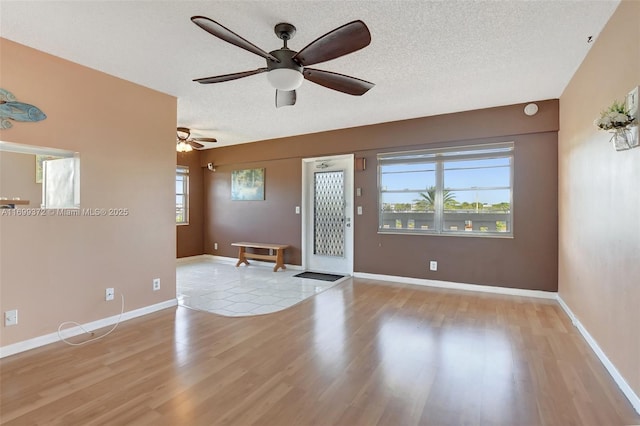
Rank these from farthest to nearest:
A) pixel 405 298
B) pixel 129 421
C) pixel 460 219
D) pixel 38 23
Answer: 1. pixel 460 219
2. pixel 405 298
3. pixel 38 23
4. pixel 129 421

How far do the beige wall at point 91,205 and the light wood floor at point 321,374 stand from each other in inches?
15.7

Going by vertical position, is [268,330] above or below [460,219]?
below

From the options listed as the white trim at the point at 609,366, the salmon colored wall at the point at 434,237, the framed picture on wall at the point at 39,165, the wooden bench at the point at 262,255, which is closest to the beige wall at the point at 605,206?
the white trim at the point at 609,366

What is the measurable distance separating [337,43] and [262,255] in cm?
498

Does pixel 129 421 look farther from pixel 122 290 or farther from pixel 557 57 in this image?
pixel 557 57

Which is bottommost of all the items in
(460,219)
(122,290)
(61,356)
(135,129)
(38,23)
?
(61,356)

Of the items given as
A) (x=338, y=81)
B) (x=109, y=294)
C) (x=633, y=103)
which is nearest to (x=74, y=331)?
(x=109, y=294)

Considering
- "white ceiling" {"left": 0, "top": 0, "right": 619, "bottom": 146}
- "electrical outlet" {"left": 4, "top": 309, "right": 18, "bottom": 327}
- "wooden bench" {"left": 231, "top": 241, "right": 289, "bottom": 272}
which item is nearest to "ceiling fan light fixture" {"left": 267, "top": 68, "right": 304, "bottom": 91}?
Answer: "white ceiling" {"left": 0, "top": 0, "right": 619, "bottom": 146}

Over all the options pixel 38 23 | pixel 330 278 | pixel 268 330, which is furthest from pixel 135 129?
pixel 330 278

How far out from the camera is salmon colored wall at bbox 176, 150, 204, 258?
7.05m

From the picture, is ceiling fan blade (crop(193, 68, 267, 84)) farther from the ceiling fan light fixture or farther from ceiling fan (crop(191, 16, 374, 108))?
the ceiling fan light fixture

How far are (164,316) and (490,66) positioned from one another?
170 inches

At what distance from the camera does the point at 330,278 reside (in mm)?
5367

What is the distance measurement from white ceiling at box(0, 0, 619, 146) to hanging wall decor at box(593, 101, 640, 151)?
2.71 ft
